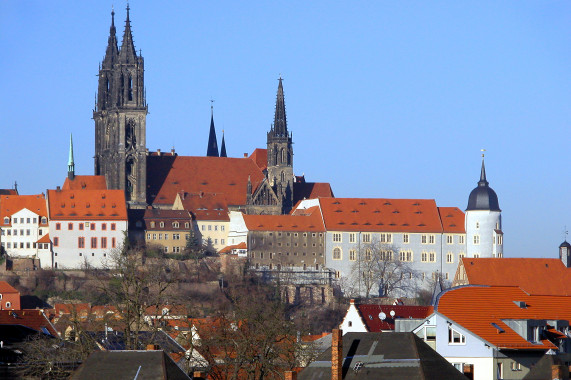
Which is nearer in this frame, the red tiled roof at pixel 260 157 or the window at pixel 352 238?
the window at pixel 352 238

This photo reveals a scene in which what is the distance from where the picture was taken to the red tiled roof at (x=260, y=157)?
525 feet

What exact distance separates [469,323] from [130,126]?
9790 cm

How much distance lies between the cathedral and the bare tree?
11622 millimetres

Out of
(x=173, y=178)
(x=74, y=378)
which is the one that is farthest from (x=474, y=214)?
(x=74, y=378)

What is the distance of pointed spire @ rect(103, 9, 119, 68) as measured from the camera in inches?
5817

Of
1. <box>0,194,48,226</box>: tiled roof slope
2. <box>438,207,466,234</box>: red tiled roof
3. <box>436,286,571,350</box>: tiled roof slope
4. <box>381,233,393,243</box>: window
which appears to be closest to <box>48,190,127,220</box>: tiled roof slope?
<box>0,194,48,226</box>: tiled roof slope

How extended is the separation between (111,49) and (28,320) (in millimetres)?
74517

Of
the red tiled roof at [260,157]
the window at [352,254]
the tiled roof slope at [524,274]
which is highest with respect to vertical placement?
the red tiled roof at [260,157]

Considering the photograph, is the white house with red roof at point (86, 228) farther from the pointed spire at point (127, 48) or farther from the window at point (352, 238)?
the window at point (352, 238)

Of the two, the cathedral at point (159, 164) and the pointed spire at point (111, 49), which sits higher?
the pointed spire at point (111, 49)

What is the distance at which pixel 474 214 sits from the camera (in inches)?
5600

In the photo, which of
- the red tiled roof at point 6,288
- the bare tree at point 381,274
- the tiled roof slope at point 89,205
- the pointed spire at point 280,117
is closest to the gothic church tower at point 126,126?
the tiled roof slope at point 89,205

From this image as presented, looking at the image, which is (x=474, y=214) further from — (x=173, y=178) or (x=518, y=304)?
(x=518, y=304)

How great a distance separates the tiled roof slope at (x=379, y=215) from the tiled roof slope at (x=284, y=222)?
1101mm
